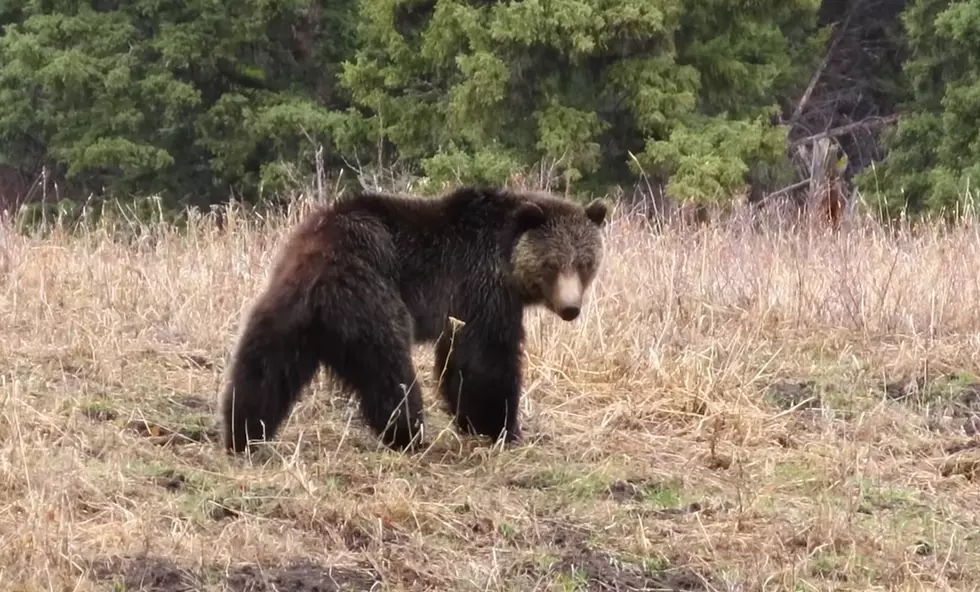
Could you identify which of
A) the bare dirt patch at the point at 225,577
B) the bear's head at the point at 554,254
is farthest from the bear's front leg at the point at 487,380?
the bare dirt patch at the point at 225,577

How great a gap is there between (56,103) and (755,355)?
17525 mm

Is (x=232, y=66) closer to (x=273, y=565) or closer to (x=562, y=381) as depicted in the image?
(x=562, y=381)

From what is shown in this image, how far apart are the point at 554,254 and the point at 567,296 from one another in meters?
0.18

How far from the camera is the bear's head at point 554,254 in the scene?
597cm

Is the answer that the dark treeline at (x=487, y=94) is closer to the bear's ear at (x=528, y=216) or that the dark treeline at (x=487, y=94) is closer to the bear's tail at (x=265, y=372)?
the bear's ear at (x=528, y=216)

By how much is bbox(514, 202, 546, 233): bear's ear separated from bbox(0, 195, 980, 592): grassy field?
0.85 m

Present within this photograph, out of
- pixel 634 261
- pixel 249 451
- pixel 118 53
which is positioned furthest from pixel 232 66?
pixel 249 451

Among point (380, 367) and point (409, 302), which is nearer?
point (380, 367)

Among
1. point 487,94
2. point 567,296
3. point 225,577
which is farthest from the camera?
point 487,94

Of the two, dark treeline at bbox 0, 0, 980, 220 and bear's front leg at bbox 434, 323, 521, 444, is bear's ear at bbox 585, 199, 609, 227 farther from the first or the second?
dark treeline at bbox 0, 0, 980, 220

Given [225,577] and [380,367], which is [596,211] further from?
[225,577]

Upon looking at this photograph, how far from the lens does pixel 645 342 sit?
281 inches

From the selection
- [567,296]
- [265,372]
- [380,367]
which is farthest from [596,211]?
[265,372]

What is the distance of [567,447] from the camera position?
595 centimetres
